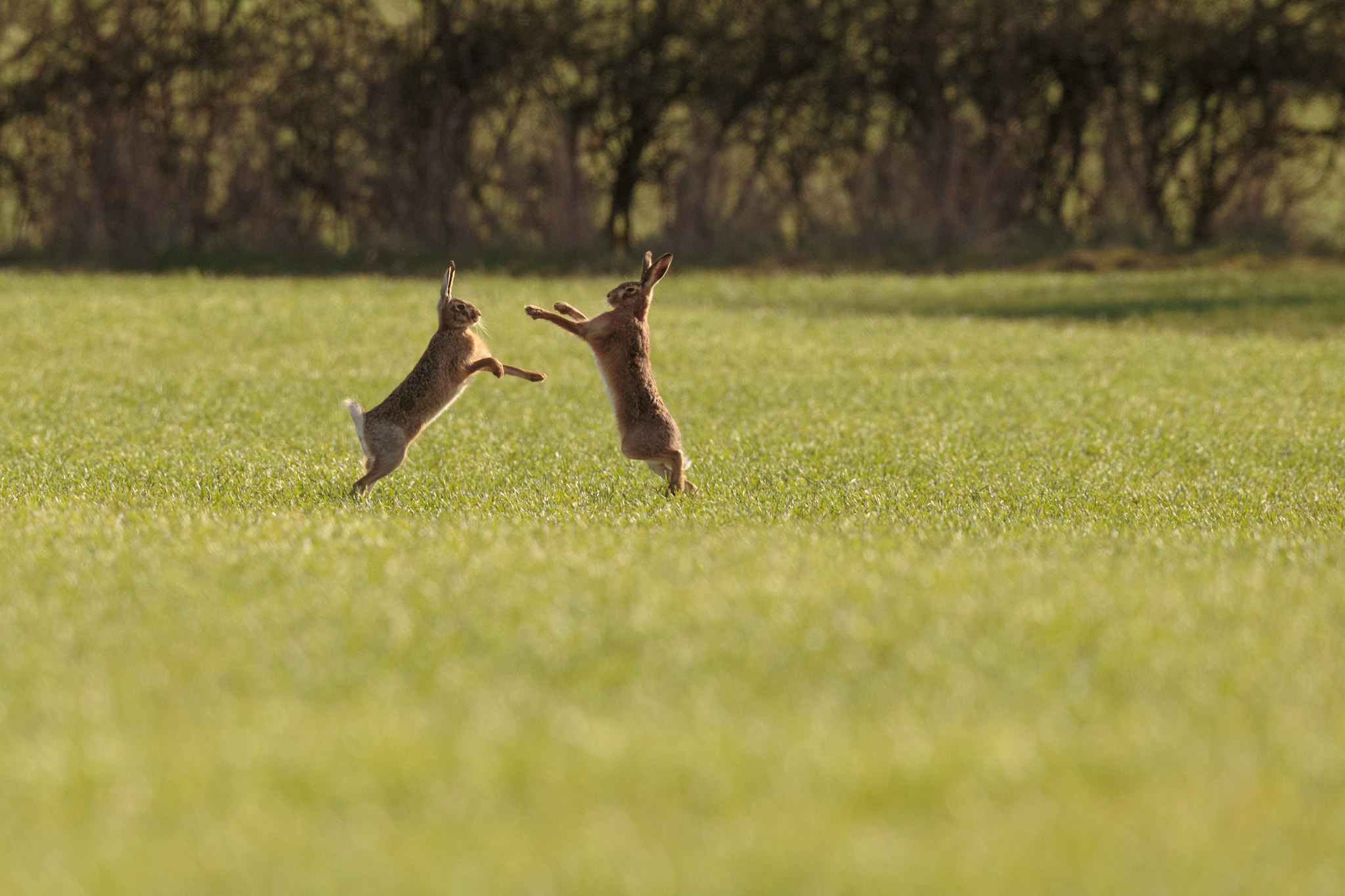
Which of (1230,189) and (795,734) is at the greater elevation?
(1230,189)

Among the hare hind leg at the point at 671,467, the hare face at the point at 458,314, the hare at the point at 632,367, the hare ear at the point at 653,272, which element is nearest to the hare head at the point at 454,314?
the hare face at the point at 458,314

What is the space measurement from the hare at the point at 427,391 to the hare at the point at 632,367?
42 centimetres

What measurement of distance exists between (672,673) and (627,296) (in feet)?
13.9

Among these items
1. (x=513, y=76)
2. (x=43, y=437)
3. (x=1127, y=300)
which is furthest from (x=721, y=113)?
(x=43, y=437)

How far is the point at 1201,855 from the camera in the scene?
155 inches

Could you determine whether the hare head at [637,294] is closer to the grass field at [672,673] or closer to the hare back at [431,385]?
the hare back at [431,385]

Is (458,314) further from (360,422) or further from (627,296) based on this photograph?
(627,296)

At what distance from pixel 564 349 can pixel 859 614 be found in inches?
548

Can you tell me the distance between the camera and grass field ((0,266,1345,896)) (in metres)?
3.99

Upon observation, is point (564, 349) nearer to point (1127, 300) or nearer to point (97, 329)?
point (97, 329)

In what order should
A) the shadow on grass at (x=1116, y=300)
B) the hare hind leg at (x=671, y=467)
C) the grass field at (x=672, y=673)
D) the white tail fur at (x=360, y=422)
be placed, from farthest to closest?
the shadow on grass at (x=1116, y=300) < the hare hind leg at (x=671, y=467) < the white tail fur at (x=360, y=422) < the grass field at (x=672, y=673)

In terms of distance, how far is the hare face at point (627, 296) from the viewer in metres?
9.13

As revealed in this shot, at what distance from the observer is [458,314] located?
924cm

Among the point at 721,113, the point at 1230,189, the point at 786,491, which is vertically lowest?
the point at 786,491
